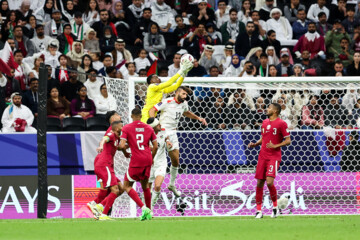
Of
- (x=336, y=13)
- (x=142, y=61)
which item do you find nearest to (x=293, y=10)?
(x=336, y=13)

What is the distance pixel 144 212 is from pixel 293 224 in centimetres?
254

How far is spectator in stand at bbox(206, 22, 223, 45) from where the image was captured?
2300 centimetres

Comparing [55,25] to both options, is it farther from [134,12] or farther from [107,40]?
[134,12]

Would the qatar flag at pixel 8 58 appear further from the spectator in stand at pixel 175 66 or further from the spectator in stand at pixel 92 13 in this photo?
the spectator in stand at pixel 175 66

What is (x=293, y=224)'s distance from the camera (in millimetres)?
12227

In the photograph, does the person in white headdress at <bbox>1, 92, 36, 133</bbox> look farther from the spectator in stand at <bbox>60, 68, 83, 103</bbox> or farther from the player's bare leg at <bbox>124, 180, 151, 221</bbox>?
the player's bare leg at <bbox>124, 180, 151, 221</bbox>

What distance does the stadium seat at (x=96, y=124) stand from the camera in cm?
1862

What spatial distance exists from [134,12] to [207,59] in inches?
130

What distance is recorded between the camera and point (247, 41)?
22375 mm

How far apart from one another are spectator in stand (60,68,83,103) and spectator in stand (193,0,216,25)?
4.92m

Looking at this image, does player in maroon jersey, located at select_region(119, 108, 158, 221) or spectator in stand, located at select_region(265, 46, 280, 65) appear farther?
spectator in stand, located at select_region(265, 46, 280, 65)

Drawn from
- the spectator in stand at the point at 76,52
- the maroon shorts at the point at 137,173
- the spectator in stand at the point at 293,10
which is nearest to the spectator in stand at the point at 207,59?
the spectator in stand at the point at 76,52

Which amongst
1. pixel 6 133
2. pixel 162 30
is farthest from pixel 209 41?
pixel 6 133

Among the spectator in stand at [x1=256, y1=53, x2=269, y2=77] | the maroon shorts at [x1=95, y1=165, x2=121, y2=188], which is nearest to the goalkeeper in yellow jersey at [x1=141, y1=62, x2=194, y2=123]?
the maroon shorts at [x1=95, y1=165, x2=121, y2=188]
